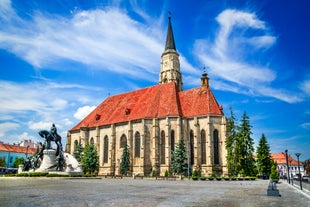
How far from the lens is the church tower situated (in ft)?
210

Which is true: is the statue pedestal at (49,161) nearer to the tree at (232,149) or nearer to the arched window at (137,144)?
the arched window at (137,144)

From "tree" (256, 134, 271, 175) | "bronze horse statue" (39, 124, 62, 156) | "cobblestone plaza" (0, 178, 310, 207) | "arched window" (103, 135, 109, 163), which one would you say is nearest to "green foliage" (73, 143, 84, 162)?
"arched window" (103, 135, 109, 163)

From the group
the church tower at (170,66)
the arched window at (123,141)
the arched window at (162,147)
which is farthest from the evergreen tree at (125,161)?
the church tower at (170,66)

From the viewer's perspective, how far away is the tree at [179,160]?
146 ft

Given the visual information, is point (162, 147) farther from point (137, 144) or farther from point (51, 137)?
point (51, 137)

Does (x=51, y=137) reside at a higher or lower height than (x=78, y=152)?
higher

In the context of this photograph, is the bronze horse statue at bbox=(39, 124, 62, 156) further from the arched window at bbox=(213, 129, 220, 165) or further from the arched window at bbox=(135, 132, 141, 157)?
the arched window at bbox=(213, 129, 220, 165)

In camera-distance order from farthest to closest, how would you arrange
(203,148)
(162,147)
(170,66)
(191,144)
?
(170,66), (162,147), (191,144), (203,148)

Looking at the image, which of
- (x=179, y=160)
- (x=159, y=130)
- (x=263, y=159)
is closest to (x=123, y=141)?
(x=159, y=130)

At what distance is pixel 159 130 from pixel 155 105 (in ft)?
18.3

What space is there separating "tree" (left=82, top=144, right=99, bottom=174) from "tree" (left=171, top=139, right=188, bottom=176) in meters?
16.0

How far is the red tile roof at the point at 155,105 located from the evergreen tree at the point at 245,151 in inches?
240

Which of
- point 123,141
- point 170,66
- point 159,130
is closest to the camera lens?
point 159,130

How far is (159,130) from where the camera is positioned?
165 ft
